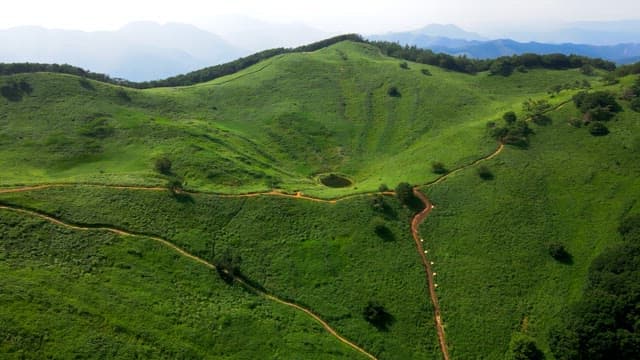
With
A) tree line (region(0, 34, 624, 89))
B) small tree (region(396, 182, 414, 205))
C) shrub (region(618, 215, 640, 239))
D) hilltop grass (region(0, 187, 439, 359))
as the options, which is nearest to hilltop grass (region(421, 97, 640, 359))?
shrub (region(618, 215, 640, 239))

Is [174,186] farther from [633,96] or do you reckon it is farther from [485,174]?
[633,96]

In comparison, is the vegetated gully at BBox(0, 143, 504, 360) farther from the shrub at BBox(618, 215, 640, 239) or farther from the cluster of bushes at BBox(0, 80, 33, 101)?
the cluster of bushes at BBox(0, 80, 33, 101)

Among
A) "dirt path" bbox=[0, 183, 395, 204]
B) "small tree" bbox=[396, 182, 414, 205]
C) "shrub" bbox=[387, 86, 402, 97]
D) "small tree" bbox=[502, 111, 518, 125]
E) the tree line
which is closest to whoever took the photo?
"dirt path" bbox=[0, 183, 395, 204]

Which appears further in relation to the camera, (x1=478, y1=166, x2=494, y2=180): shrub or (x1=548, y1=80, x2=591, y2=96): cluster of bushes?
(x1=548, y1=80, x2=591, y2=96): cluster of bushes

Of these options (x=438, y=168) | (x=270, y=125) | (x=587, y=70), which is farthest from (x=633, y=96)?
(x=270, y=125)

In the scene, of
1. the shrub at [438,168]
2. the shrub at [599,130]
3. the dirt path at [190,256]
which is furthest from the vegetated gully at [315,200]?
the shrub at [599,130]

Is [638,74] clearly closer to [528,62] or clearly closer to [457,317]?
[528,62]

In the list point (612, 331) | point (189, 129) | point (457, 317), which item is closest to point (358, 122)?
point (189, 129)
